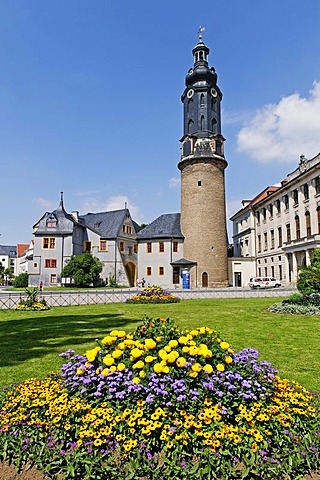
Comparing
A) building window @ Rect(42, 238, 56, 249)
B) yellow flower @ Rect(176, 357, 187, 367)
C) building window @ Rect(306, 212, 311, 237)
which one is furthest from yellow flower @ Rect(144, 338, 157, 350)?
building window @ Rect(42, 238, 56, 249)

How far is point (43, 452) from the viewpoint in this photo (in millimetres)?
3592

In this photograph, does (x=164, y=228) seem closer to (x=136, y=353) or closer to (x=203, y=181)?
(x=203, y=181)

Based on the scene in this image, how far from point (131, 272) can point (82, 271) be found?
431 inches

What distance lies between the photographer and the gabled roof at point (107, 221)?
51.0m

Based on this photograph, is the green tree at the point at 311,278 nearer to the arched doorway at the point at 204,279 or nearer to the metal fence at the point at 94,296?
the metal fence at the point at 94,296

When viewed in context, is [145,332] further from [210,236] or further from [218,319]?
[210,236]

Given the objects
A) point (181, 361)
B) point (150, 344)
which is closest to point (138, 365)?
point (150, 344)

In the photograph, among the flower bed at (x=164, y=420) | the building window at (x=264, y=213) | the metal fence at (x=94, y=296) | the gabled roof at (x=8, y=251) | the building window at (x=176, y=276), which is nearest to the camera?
the flower bed at (x=164, y=420)

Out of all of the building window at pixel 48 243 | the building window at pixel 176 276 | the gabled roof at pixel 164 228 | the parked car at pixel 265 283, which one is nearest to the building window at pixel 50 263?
the building window at pixel 48 243

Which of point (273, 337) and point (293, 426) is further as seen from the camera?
point (273, 337)

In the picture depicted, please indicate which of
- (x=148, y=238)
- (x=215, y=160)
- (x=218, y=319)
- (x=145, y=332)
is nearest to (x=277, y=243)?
(x=215, y=160)

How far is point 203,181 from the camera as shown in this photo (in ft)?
148

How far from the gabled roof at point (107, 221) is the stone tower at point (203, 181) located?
1058 cm

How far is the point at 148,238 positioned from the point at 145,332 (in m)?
43.0
